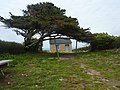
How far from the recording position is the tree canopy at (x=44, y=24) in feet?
76.9

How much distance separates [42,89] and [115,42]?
21.6 metres

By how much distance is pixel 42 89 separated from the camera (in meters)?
8.17

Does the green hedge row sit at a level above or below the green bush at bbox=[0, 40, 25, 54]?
above

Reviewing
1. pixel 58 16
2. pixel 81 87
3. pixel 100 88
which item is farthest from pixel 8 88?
pixel 58 16

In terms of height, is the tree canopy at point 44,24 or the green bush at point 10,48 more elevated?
the tree canopy at point 44,24

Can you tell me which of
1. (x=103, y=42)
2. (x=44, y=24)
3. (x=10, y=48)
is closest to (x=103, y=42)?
(x=103, y=42)

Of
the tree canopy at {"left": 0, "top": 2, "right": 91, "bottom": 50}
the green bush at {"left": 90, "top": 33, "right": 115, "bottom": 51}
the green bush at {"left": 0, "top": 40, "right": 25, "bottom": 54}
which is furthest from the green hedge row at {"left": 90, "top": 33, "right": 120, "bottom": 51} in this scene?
the green bush at {"left": 0, "top": 40, "right": 25, "bottom": 54}

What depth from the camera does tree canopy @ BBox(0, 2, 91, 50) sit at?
76.9 feet

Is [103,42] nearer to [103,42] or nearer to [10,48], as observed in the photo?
[103,42]

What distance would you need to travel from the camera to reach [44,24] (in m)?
22.9

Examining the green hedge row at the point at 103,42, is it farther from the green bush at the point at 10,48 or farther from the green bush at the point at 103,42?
the green bush at the point at 10,48

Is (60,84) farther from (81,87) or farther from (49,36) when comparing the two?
(49,36)

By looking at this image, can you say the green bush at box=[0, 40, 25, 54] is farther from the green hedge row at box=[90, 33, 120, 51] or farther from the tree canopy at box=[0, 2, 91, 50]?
the green hedge row at box=[90, 33, 120, 51]

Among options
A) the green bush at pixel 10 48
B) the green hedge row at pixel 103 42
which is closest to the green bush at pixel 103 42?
the green hedge row at pixel 103 42
